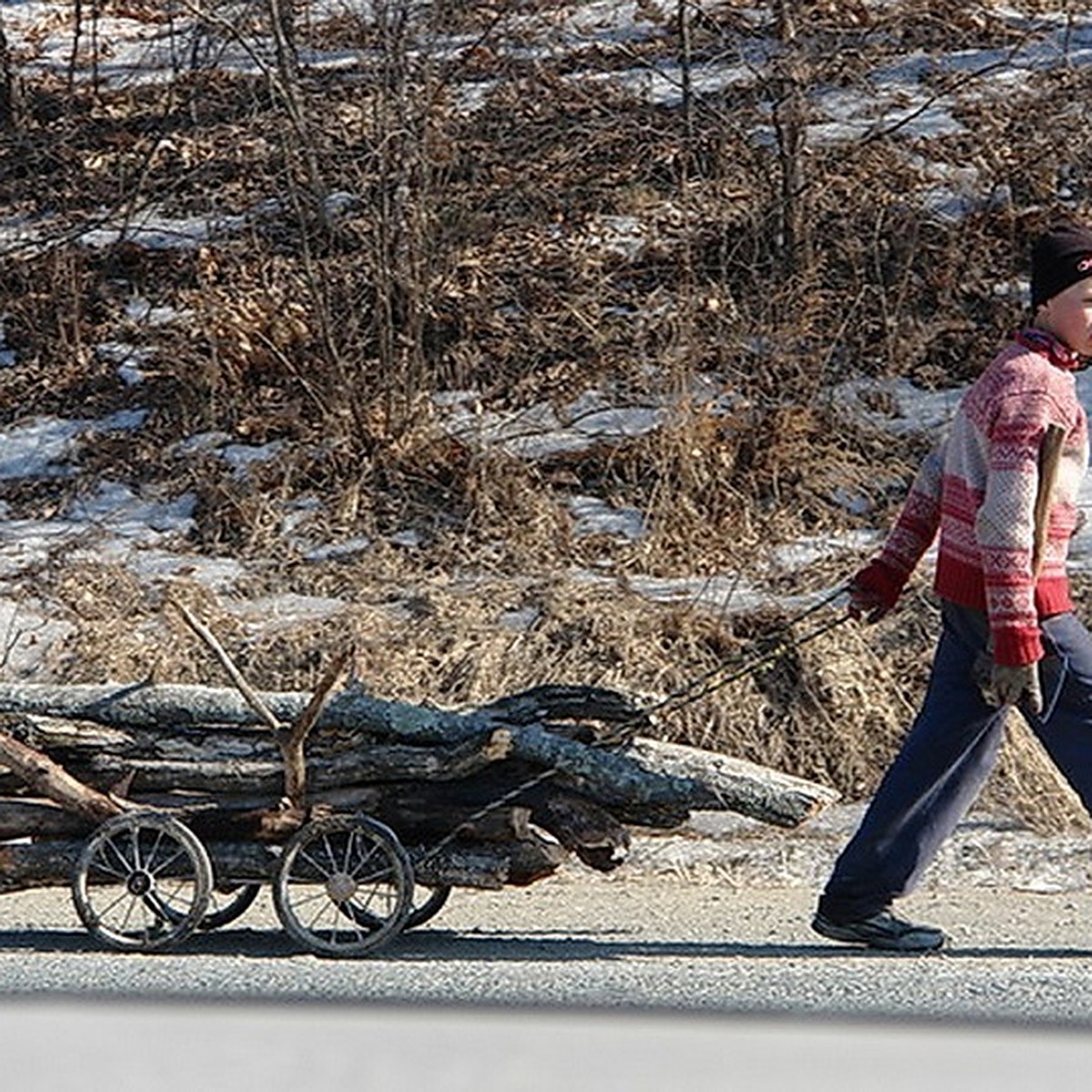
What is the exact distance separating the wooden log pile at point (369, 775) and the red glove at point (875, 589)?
0.60m

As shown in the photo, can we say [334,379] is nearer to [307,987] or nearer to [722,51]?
[722,51]

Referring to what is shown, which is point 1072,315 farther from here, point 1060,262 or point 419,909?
point 419,909

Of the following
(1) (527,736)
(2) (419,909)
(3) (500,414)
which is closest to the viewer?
(1) (527,736)

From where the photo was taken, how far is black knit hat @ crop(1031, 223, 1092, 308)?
6.02 meters

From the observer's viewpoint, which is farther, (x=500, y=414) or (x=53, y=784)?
(x=500, y=414)

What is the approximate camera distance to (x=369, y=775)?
667 cm

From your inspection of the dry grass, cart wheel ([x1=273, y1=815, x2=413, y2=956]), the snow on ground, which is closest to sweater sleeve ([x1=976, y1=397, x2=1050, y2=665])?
cart wheel ([x1=273, y1=815, x2=413, y2=956])

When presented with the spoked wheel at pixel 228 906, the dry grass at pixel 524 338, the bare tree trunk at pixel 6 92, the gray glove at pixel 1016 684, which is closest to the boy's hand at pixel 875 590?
the gray glove at pixel 1016 684

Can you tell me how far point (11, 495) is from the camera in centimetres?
1332

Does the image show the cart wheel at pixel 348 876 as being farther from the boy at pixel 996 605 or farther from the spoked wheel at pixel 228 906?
the boy at pixel 996 605

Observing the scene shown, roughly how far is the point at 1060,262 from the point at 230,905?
349 centimetres

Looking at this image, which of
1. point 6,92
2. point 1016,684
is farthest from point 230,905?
point 6,92

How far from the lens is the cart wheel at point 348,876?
21.0 ft

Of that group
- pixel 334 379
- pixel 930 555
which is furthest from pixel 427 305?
pixel 930 555
